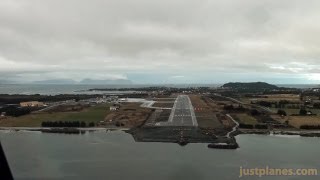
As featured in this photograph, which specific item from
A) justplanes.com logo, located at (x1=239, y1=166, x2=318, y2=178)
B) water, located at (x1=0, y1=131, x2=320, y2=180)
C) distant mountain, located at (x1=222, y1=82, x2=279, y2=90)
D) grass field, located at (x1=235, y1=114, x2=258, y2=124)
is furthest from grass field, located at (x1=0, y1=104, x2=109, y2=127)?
distant mountain, located at (x1=222, y1=82, x2=279, y2=90)

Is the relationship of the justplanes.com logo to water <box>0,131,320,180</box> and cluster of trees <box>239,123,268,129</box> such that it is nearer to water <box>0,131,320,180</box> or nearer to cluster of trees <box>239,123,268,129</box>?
water <box>0,131,320,180</box>

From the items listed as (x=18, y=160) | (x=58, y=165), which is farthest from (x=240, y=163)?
(x=18, y=160)

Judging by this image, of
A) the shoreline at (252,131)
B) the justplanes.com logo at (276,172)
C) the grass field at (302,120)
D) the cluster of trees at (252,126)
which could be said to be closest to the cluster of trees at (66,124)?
the shoreline at (252,131)

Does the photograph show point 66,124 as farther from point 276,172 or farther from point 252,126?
point 276,172

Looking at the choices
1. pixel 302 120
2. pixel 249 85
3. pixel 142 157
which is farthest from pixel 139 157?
pixel 249 85

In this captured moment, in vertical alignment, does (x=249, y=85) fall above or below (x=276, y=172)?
above

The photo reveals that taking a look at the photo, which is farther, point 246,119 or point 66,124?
point 246,119

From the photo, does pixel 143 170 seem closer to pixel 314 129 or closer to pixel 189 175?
pixel 189 175

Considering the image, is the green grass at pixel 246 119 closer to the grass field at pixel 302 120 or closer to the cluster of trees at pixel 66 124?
the grass field at pixel 302 120
